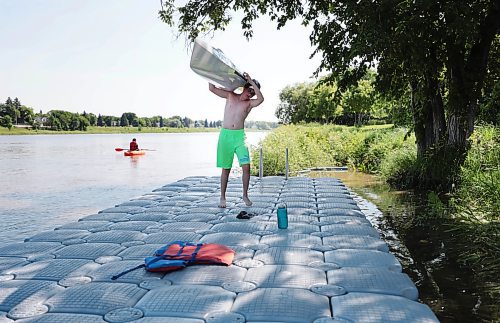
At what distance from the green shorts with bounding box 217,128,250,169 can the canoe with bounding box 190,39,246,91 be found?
0.62 metres

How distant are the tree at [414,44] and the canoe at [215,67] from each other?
193 cm

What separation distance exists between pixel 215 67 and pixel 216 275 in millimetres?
3267

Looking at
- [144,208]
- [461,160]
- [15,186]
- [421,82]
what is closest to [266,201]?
[144,208]

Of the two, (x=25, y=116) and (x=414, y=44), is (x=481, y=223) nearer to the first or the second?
(x=414, y=44)

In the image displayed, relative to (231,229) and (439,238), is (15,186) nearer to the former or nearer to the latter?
(231,229)

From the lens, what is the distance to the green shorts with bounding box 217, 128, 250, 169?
19.9 ft

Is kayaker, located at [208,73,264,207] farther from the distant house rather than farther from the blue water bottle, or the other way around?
the distant house

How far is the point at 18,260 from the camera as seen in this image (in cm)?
380

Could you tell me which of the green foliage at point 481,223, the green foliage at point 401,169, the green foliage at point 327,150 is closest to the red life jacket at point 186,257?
the green foliage at point 481,223

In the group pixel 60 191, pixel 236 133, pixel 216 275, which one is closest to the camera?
pixel 216 275

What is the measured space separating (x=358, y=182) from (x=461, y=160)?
3.64 m

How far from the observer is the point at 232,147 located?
→ 6.09 metres

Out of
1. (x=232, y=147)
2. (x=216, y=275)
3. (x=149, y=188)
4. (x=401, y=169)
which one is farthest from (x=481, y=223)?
(x=149, y=188)

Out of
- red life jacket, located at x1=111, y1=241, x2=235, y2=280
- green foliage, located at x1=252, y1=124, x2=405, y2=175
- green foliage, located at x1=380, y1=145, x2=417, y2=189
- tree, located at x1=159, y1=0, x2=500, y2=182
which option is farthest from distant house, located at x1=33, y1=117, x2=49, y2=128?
red life jacket, located at x1=111, y1=241, x2=235, y2=280
